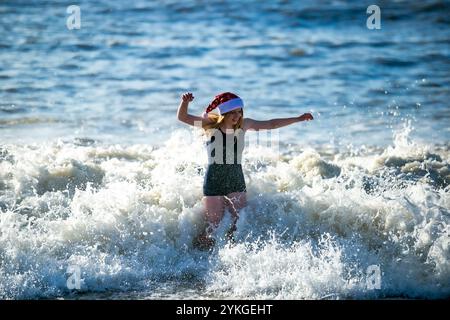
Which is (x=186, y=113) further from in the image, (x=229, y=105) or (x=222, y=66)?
(x=222, y=66)

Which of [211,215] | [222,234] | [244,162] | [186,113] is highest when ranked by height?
[186,113]

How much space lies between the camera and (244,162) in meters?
8.71

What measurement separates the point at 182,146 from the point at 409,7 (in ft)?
38.3

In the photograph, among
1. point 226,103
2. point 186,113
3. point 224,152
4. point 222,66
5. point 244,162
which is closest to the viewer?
A: point 186,113

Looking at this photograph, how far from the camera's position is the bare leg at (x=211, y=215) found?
646 centimetres

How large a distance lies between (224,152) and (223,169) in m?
0.16

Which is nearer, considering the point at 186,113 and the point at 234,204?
the point at 186,113

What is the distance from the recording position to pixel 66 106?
472 inches

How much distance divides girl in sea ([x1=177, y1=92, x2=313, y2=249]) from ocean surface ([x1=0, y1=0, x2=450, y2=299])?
134 mm

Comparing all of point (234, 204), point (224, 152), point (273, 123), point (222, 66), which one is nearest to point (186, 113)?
point (224, 152)

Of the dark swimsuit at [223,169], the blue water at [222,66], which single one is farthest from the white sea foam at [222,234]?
the blue water at [222,66]

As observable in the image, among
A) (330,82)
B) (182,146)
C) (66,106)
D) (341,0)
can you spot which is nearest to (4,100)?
(66,106)

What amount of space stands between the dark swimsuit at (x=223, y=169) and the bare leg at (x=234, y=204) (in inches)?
2.4
